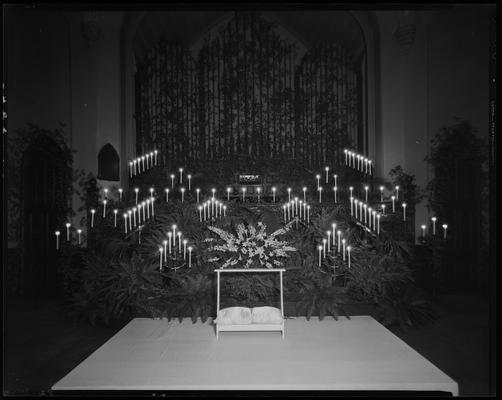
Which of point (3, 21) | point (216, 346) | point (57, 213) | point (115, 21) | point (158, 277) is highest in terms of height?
point (115, 21)

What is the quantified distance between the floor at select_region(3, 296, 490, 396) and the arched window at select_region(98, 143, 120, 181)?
255 cm

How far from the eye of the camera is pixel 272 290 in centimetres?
603

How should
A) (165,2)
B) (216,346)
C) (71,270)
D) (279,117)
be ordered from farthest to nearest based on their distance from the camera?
1. (279,117)
2. (71,270)
3. (216,346)
4. (165,2)

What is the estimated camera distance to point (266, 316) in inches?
192

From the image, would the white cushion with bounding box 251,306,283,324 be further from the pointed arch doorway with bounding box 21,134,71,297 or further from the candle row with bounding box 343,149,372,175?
the candle row with bounding box 343,149,372,175

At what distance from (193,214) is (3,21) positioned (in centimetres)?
350

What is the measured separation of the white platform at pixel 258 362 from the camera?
11.9 feet

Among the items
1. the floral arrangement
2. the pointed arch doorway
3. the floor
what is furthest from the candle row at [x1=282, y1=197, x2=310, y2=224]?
the pointed arch doorway

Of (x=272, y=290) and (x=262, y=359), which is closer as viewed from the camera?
(x=262, y=359)

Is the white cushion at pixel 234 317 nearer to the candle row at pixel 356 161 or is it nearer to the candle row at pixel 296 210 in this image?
the candle row at pixel 296 210

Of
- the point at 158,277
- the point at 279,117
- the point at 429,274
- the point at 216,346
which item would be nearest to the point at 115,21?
the point at 279,117

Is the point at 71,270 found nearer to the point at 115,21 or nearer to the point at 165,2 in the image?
the point at 165,2

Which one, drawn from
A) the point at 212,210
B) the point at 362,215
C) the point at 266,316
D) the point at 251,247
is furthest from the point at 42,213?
the point at 362,215

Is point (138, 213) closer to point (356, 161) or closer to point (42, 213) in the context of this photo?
point (42, 213)
